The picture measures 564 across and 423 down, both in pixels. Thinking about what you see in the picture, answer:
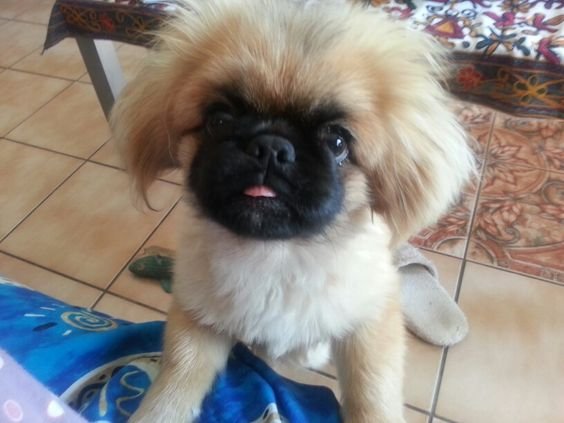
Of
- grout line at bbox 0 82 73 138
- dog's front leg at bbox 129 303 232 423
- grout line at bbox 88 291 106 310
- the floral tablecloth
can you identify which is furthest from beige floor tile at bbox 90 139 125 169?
dog's front leg at bbox 129 303 232 423

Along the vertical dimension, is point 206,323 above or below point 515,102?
below

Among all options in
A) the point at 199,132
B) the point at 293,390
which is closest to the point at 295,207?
the point at 199,132

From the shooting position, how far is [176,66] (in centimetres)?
76

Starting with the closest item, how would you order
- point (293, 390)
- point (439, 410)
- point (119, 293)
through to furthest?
point (293, 390) → point (439, 410) → point (119, 293)

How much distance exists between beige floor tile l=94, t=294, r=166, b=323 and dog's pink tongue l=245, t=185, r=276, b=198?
2.56 ft

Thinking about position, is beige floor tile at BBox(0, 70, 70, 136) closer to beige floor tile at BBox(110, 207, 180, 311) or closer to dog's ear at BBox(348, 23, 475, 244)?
beige floor tile at BBox(110, 207, 180, 311)

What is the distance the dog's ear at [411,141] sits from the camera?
70cm

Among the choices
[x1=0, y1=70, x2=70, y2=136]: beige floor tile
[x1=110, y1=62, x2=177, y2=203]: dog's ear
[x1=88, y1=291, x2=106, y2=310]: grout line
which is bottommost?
[x1=88, y1=291, x2=106, y2=310]: grout line

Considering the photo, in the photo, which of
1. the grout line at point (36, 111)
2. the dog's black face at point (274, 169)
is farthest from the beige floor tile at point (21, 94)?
the dog's black face at point (274, 169)

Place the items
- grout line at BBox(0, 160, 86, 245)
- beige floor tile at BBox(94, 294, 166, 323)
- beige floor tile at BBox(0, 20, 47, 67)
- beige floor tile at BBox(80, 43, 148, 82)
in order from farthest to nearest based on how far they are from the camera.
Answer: beige floor tile at BBox(0, 20, 47, 67) → beige floor tile at BBox(80, 43, 148, 82) → grout line at BBox(0, 160, 86, 245) → beige floor tile at BBox(94, 294, 166, 323)

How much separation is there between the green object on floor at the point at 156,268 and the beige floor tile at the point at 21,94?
3.13ft

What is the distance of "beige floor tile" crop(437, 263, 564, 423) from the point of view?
115cm

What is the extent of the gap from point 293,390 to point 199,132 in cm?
41

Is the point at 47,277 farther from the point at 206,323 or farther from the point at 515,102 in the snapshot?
the point at 515,102
